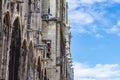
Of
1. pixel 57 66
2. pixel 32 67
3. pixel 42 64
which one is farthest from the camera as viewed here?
pixel 57 66

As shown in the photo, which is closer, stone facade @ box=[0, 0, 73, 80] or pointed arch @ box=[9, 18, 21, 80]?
stone facade @ box=[0, 0, 73, 80]

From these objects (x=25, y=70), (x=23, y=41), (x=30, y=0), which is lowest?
(x=25, y=70)

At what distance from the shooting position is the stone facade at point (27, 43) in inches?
1321

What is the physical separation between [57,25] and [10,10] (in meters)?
26.8

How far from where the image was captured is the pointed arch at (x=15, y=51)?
36.3 m

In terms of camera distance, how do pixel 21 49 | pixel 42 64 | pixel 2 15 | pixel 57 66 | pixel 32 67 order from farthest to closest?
pixel 57 66 < pixel 42 64 < pixel 32 67 < pixel 21 49 < pixel 2 15

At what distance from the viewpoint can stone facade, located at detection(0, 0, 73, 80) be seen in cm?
3356

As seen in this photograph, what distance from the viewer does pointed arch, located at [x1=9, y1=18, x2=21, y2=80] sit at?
36.3 metres

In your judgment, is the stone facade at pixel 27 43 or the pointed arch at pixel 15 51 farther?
the pointed arch at pixel 15 51

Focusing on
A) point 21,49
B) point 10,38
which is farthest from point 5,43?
point 21,49

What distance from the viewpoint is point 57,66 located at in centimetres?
5962

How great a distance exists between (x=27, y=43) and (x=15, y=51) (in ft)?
12.1

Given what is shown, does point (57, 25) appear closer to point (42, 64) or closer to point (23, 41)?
point (42, 64)

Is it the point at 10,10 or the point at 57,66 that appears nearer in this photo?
the point at 10,10
